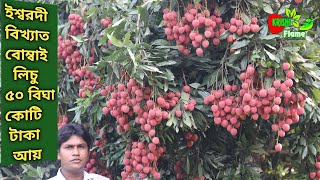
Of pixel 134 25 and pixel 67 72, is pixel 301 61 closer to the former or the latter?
pixel 134 25

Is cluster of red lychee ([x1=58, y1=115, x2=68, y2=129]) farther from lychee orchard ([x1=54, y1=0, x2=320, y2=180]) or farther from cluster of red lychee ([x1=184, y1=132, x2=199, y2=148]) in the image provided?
cluster of red lychee ([x1=184, y1=132, x2=199, y2=148])

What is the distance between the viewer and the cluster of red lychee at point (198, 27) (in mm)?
1668

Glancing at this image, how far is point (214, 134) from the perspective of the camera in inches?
79.1

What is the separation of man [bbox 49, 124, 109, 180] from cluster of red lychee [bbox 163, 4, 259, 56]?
1.61 ft

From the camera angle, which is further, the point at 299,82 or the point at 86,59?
the point at 86,59

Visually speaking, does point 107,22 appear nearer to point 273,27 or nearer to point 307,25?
point 273,27

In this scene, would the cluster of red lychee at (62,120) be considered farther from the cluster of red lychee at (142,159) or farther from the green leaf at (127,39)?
the green leaf at (127,39)

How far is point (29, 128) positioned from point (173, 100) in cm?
48

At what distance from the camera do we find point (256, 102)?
163 cm

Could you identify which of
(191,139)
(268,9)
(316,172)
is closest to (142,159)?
(191,139)

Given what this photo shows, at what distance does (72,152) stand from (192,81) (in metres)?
0.51

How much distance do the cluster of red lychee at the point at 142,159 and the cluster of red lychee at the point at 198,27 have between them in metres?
0.36

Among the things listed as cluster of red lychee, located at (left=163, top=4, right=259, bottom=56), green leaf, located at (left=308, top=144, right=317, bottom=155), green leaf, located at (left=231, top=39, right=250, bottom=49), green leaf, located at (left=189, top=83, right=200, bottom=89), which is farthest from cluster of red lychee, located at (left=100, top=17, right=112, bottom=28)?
green leaf, located at (left=308, top=144, right=317, bottom=155)

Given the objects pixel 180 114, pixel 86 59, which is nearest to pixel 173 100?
pixel 180 114
